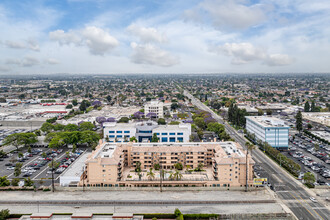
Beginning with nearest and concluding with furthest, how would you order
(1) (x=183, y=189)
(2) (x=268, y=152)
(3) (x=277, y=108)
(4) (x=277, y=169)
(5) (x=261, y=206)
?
(5) (x=261, y=206)
(1) (x=183, y=189)
(4) (x=277, y=169)
(2) (x=268, y=152)
(3) (x=277, y=108)

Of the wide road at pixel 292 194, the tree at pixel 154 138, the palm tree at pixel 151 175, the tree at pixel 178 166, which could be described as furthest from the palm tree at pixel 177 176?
the tree at pixel 154 138

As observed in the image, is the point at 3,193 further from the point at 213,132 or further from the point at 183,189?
the point at 213,132

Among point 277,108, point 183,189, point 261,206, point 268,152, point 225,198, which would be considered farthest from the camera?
point 277,108

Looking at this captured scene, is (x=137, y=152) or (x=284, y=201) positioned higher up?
(x=137, y=152)

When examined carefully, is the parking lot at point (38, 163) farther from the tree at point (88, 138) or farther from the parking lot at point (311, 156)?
the parking lot at point (311, 156)

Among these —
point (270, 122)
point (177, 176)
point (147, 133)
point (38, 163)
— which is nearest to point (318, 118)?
point (270, 122)

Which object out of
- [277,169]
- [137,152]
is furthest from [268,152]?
[137,152]

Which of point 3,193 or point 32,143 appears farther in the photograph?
point 32,143
